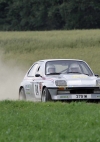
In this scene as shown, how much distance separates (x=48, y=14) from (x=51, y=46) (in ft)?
118

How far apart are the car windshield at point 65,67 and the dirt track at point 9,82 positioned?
8.81ft

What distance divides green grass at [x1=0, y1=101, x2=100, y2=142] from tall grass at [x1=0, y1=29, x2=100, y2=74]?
21895mm

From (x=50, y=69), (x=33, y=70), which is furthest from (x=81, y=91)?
(x=33, y=70)

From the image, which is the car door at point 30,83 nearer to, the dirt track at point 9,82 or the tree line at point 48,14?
the dirt track at point 9,82

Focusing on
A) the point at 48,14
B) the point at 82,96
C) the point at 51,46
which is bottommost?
the point at 82,96

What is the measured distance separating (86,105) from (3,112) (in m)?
1.97

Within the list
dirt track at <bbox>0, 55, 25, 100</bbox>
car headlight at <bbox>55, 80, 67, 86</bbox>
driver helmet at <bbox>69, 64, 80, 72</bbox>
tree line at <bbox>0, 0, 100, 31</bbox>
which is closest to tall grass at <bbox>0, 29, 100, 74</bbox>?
dirt track at <bbox>0, 55, 25, 100</bbox>

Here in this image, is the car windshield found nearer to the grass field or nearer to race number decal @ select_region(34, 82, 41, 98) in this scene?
race number decal @ select_region(34, 82, 41, 98)

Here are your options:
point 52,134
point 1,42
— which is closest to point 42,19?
point 1,42

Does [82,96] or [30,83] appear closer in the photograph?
[82,96]

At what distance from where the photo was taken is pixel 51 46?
5000cm

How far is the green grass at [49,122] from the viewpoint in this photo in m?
10.9

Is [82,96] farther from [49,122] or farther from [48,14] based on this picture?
[48,14]

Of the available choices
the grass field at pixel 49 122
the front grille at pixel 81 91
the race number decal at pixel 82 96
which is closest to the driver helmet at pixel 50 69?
the front grille at pixel 81 91
